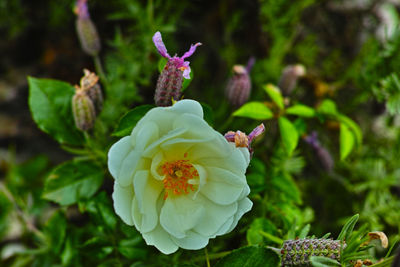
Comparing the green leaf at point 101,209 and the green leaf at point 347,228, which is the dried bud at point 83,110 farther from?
the green leaf at point 347,228

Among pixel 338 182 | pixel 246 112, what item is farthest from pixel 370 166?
pixel 246 112

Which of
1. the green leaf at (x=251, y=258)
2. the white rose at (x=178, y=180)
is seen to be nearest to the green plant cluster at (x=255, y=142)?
the green leaf at (x=251, y=258)

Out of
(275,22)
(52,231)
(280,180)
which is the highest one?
(275,22)

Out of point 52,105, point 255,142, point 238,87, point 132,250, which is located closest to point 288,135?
point 255,142

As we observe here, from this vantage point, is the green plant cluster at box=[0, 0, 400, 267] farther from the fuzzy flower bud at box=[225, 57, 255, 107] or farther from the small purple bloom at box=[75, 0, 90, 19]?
the small purple bloom at box=[75, 0, 90, 19]

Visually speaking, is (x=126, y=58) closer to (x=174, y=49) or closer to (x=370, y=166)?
(x=174, y=49)

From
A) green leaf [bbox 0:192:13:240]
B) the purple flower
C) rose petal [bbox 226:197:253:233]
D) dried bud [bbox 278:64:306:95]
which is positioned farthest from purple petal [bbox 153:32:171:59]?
green leaf [bbox 0:192:13:240]

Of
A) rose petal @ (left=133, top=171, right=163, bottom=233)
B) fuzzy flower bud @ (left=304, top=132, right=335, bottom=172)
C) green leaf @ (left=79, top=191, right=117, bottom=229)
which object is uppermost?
rose petal @ (left=133, top=171, right=163, bottom=233)
